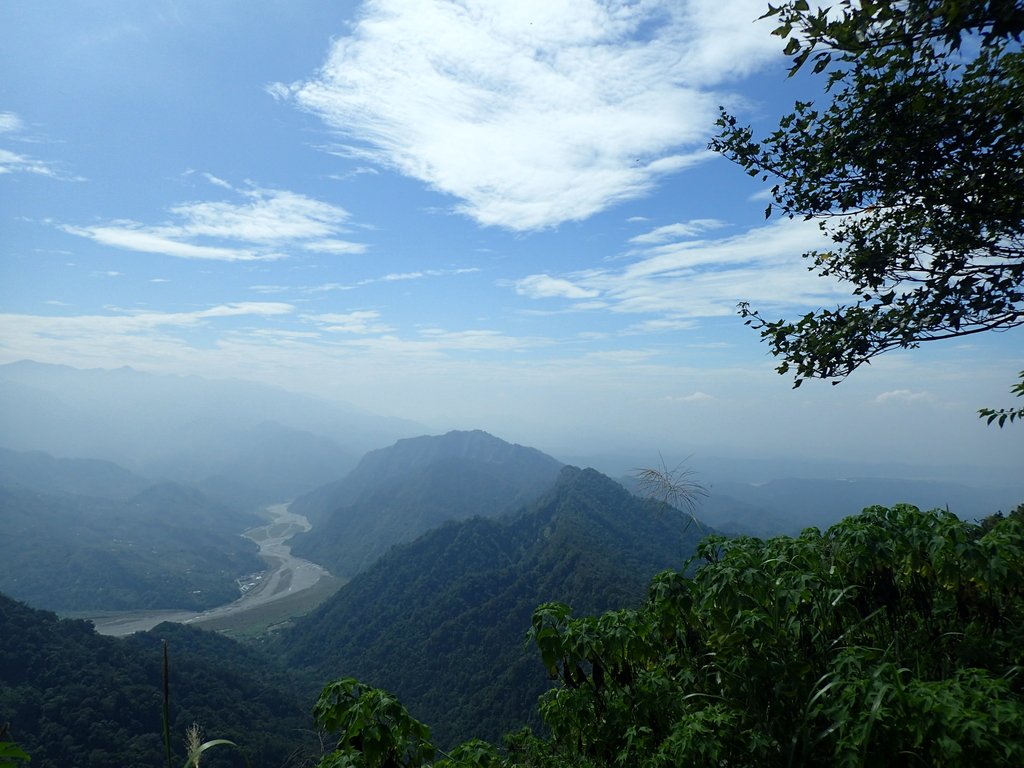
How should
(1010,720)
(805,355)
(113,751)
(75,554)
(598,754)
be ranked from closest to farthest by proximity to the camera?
(1010,720), (598,754), (805,355), (113,751), (75,554)

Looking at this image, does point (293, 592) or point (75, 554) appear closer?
point (293, 592)

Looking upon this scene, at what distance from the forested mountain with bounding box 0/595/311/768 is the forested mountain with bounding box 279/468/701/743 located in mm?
23305

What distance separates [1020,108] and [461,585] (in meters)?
131

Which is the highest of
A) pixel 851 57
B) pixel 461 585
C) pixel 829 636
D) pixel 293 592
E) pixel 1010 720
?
pixel 851 57

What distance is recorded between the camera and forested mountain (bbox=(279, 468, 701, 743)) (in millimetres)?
78750

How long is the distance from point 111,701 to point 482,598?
241 ft

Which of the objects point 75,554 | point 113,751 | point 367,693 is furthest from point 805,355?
point 75,554

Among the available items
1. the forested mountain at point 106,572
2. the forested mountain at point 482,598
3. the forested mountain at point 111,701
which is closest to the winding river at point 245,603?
the forested mountain at point 106,572

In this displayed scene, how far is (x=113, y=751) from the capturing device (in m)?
48.3

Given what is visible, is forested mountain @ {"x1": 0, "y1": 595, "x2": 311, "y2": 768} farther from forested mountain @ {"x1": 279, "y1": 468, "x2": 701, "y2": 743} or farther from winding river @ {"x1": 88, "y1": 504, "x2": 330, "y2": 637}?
winding river @ {"x1": 88, "y1": 504, "x2": 330, "y2": 637}

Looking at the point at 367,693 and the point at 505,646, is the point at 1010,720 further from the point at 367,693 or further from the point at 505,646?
the point at 505,646

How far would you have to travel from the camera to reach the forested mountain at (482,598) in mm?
78750

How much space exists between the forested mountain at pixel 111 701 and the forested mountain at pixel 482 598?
2331 centimetres

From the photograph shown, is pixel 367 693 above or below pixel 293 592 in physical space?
above
